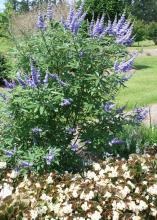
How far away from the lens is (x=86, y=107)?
6027mm

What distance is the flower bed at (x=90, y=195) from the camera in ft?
14.9

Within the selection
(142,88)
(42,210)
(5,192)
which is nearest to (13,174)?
(5,192)

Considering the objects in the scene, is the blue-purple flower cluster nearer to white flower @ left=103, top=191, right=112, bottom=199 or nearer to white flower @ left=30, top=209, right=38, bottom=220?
white flower @ left=103, top=191, right=112, bottom=199

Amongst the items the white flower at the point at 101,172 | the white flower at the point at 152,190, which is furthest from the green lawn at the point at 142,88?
the white flower at the point at 152,190

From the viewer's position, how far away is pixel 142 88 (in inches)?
666

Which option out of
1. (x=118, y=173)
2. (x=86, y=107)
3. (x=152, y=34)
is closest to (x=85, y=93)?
(x=86, y=107)

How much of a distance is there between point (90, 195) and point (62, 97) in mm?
1419

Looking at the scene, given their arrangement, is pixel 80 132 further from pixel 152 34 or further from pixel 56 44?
pixel 152 34

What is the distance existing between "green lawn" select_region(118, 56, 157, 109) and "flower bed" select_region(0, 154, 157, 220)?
5.00 meters

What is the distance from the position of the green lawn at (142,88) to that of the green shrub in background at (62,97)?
3950mm

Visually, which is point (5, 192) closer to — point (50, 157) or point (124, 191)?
point (50, 157)

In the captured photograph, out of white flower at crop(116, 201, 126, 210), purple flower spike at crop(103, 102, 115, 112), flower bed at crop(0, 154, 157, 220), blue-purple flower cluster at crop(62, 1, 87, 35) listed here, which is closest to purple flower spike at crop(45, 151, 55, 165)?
flower bed at crop(0, 154, 157, 220)

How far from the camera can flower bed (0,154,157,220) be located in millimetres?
4555

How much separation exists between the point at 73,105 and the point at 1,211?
6.76 feet
